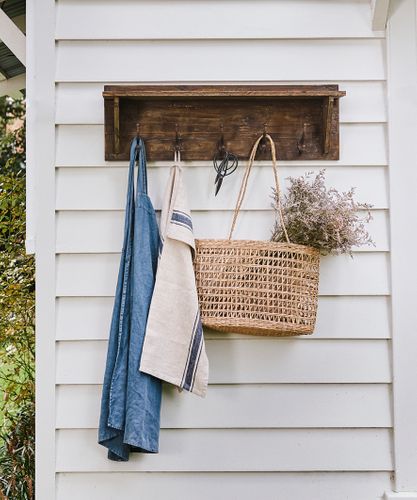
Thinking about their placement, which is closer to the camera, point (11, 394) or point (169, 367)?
Answer: point (169, 367)

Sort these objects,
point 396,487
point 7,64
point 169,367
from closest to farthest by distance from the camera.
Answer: point 169,367
point 396,487
point 7,64

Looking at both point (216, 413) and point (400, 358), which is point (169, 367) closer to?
point (216, 413)

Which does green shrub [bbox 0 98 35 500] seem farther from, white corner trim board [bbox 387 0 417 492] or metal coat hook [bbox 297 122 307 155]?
white corner trim board [bbox 387 0 417 492]

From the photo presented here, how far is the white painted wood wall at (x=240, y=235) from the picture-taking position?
6.26ft

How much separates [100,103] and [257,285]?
774 mm

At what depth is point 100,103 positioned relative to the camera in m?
1.95

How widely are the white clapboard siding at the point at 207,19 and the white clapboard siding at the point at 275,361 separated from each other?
3.17 ft

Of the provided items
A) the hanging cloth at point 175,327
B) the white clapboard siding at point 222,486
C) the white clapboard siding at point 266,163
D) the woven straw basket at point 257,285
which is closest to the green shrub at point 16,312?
the white clapboard siding at point 222,486

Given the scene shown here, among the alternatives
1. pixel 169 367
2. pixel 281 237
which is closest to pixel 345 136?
pixel 281 237

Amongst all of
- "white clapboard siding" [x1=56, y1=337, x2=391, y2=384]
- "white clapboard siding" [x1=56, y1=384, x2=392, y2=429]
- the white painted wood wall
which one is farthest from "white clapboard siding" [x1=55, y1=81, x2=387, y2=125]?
"white clapboard siding" [x1=56, y1=384, x2=392, y2=429]

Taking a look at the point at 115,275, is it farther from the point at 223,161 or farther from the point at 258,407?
the point at 258,407

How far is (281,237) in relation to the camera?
1.82 m

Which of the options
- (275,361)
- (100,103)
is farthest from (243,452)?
(100,103)

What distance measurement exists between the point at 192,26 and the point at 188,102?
0.24m
